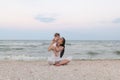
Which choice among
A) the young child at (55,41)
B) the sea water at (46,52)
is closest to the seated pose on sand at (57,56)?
the young child at (55,41)

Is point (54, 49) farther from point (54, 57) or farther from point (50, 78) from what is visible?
point (50, 78)

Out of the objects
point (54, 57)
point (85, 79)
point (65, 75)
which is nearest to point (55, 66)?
point (54, 57)

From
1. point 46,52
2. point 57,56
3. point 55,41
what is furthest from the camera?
point 46,52

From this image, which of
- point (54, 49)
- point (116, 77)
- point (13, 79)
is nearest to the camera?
point (13, 79)

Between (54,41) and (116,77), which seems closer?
(116,77)

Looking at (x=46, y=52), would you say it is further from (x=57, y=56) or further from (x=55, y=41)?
(x=55, y=41)

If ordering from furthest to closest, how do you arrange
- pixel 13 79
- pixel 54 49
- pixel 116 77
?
pixel 54 49 → pixel 116 77 → pixel 13 79

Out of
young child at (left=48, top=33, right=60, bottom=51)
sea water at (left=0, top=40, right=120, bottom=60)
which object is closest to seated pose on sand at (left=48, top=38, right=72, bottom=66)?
young child at (left=48, top=33, right=60, bottom=51)

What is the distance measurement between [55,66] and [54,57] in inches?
19.8

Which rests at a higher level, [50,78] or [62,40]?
[62,40]

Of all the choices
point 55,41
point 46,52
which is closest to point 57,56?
point 55,41

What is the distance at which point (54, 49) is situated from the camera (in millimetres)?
13523

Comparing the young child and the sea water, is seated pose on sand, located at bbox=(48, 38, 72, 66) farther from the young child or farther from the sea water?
the sea water

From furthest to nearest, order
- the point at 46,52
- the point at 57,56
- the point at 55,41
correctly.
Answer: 1. the point at 46,52
2. the point at 57,56
3. the point at 55,41
